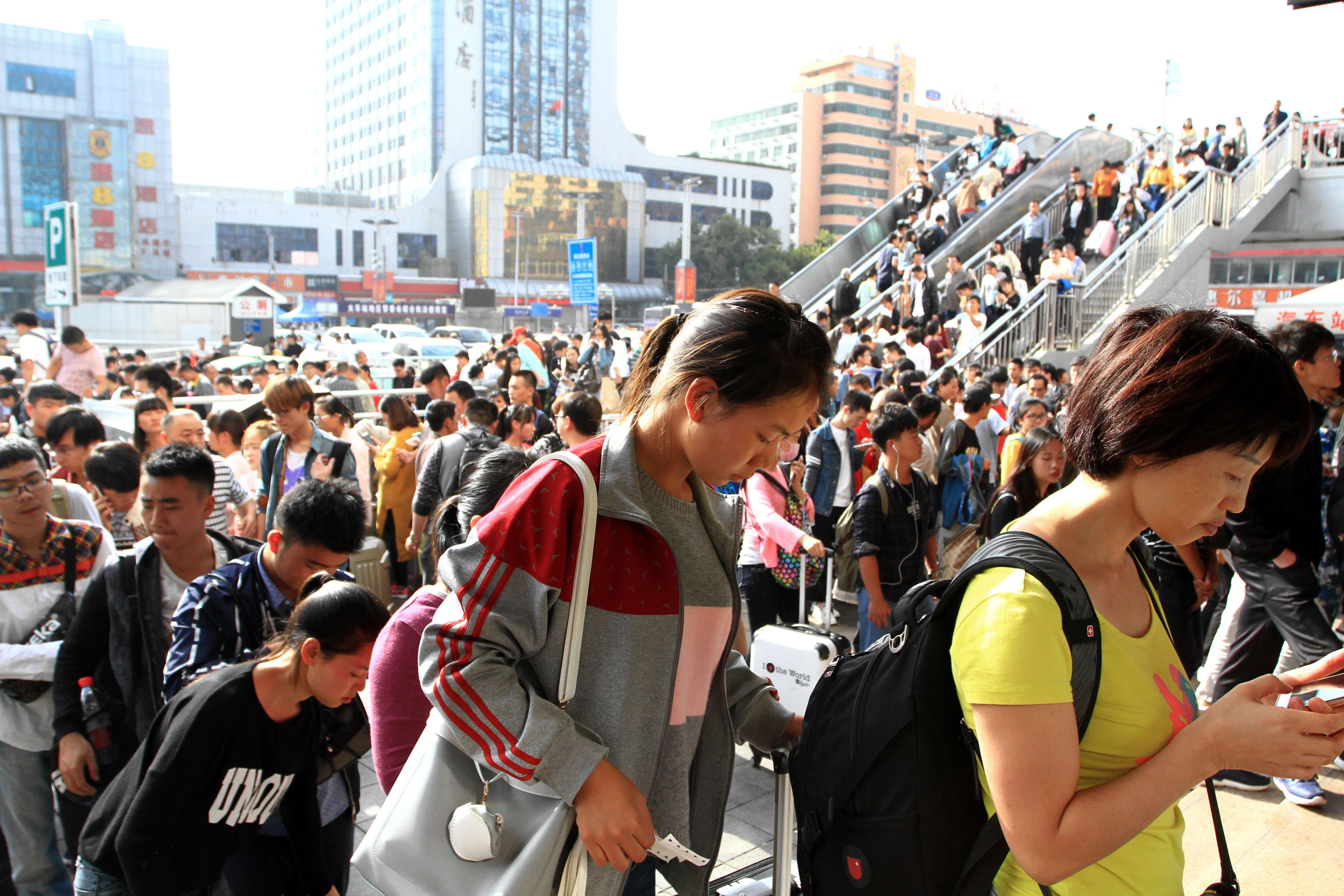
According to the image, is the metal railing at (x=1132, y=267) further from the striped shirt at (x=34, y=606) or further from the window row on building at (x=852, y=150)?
the window row on building at (x=852, y=150)

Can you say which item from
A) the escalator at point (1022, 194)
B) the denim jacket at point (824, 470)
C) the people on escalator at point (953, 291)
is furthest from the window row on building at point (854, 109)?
the denim jacket at point (824, 470)

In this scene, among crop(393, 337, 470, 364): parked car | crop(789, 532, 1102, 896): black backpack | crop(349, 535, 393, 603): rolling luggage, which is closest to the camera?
crop(789, 532, 1102, 896): black backpack

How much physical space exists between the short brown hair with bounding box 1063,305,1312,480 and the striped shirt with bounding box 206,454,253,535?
4.20 meters

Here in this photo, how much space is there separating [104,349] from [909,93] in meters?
118

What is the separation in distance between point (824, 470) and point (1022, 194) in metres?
15.5

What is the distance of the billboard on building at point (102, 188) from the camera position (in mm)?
70625

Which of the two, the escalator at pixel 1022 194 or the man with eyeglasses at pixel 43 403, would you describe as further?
the escalator at pixel 1022 194

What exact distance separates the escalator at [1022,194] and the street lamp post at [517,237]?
2490 inches

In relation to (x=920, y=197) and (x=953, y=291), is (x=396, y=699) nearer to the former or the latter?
(x=953, y=291)

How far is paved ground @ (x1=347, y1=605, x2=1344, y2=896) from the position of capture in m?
3.07

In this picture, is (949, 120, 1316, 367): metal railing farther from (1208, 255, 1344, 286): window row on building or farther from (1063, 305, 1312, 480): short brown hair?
(1063, 305, 1312, 480): short brown hair

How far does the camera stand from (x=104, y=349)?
24922 mm

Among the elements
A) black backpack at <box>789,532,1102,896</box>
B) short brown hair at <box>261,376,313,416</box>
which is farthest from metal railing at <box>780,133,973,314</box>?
black backpack at <box>789,532,1102,896</box>

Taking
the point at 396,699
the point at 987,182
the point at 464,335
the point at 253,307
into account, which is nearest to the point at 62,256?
the point at 396,699
